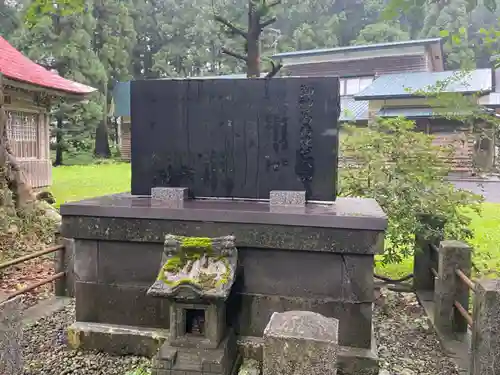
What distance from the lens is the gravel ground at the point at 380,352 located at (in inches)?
162

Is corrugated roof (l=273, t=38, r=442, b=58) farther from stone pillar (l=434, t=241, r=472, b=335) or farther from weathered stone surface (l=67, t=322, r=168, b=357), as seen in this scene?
weathered stone surface (l=67, t=322, r=168, b=357)

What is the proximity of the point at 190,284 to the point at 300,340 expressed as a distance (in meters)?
1.25

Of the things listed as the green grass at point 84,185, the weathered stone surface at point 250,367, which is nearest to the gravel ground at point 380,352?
the weathered stone surface at point 250,367

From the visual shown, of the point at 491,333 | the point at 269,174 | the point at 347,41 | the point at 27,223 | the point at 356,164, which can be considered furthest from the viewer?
the point at 347,41

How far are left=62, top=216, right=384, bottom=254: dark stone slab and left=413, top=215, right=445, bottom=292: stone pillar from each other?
220 cm

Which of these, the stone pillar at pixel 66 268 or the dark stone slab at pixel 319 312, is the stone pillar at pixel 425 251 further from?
the stone pillar at pixel 66 268

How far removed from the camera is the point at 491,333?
3.46 m

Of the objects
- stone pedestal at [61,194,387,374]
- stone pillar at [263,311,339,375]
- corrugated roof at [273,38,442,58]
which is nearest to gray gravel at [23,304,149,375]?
stone pedestal at [61,194,387,374]

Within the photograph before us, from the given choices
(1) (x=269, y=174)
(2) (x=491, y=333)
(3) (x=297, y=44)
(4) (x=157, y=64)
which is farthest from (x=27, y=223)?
(3) (x=297, y=44)

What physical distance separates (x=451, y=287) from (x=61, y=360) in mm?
4088

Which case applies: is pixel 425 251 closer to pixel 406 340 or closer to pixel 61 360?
pixel 406 340

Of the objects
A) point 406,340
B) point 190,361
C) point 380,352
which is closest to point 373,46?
point 406,340

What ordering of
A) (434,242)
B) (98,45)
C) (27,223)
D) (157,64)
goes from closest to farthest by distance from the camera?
(434,242) → (27,223) → (98,45) → (157,64)

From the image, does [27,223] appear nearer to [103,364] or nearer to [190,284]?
[103,364]
